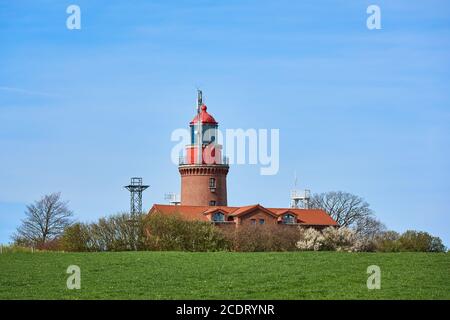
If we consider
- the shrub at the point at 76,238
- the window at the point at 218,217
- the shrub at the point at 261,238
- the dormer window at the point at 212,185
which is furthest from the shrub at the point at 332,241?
the shrub at the point at 76,238

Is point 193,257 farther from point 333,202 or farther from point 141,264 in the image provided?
point 333,202

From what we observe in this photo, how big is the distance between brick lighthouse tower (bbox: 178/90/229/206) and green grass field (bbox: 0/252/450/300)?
39060 millimetres

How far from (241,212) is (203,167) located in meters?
5.29

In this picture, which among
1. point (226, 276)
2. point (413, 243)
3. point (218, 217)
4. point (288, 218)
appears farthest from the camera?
point (288, 218)

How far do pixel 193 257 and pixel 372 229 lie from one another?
192 ft

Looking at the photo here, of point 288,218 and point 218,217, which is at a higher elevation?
point 288,218

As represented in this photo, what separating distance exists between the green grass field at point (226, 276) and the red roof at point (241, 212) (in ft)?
112

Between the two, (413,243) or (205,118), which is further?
(205,118)

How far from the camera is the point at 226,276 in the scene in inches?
1550

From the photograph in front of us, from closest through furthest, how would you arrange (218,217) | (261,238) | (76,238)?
(76,238), (261,238), (218,217)

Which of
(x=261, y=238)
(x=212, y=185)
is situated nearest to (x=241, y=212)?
(x=212, y=185)

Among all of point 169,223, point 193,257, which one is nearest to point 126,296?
point 193,257

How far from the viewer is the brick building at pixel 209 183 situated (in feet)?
294

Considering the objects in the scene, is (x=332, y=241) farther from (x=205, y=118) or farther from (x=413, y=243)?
(x=205, y=118)
